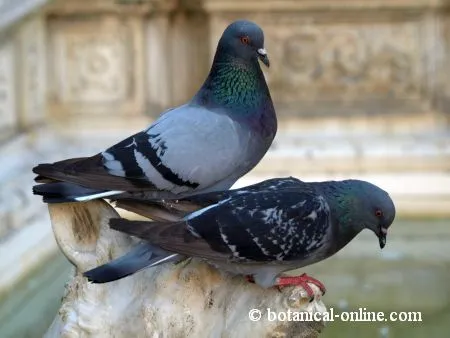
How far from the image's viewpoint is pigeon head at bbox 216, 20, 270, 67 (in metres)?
1.62

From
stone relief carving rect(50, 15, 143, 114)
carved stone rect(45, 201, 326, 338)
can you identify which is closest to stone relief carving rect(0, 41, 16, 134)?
stone relief carving rect(50, 15, 143, 114)

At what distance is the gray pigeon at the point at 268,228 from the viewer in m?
1.46

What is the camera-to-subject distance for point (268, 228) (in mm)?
1462

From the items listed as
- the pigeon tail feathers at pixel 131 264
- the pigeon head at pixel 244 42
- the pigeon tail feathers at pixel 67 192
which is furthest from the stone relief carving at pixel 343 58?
the pigeon tail feathers at pixel 131 264

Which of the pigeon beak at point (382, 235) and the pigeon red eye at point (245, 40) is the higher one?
the pigeon red eye at point (245, 40)

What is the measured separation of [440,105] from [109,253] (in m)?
2.78

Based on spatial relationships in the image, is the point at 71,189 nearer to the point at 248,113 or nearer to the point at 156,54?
the point at 248,113

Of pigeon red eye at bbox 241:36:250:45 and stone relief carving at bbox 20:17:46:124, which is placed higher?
pigeon red eye at bbox 241:36:250:45

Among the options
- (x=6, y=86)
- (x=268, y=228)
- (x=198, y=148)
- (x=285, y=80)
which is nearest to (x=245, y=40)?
(x=198, y=148)

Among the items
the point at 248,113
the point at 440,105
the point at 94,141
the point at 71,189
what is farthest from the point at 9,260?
the point at 440,105

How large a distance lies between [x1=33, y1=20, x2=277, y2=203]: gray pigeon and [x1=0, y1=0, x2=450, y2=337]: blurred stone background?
2.14 m

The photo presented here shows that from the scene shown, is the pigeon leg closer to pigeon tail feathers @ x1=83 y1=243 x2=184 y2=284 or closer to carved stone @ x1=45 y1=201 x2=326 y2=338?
carved stone @ x1=45 y1=201 x2=326 y2=338

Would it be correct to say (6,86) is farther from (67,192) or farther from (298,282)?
(298,282)

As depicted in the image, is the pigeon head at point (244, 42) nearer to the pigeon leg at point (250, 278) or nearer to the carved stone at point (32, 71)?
the pigeon leg at point (250, 278)
